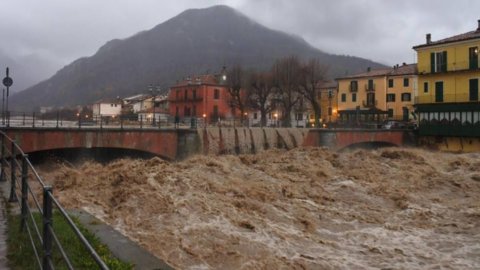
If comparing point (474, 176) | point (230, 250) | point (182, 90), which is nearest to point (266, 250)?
point (230, 250)

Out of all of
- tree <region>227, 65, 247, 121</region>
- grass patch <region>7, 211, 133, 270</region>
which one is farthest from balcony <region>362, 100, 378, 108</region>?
grass patch <region>7, 211, 133, 270</region>

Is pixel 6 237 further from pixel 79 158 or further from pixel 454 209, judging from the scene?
pixel 79 158

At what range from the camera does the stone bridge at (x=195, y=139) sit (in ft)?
89.1

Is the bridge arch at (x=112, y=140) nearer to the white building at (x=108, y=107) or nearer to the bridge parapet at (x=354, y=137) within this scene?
the bridge parapet at (x=354, y=137)

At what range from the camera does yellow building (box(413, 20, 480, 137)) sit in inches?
1868

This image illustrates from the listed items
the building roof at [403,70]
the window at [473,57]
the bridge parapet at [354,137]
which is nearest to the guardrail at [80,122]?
the bridge parapet at [354,137]

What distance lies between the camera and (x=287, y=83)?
6219cm

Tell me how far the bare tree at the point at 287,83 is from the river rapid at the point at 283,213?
35.8 metres

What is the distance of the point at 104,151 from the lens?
3341cm

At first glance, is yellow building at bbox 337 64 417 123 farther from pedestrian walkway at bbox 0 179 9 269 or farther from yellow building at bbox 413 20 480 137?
pedestrian walkway at bbox 0 179 9 269

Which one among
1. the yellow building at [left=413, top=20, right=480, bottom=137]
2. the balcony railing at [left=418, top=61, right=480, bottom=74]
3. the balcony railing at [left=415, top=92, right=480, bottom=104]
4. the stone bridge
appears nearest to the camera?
the stone bridge

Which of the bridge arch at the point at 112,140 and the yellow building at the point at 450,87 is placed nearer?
the bridge arch at the point at 112,140

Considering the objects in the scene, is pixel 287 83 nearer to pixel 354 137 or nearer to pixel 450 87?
pixel 354 137

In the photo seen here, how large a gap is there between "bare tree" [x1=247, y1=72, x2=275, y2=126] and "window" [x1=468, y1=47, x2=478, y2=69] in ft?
83.1
